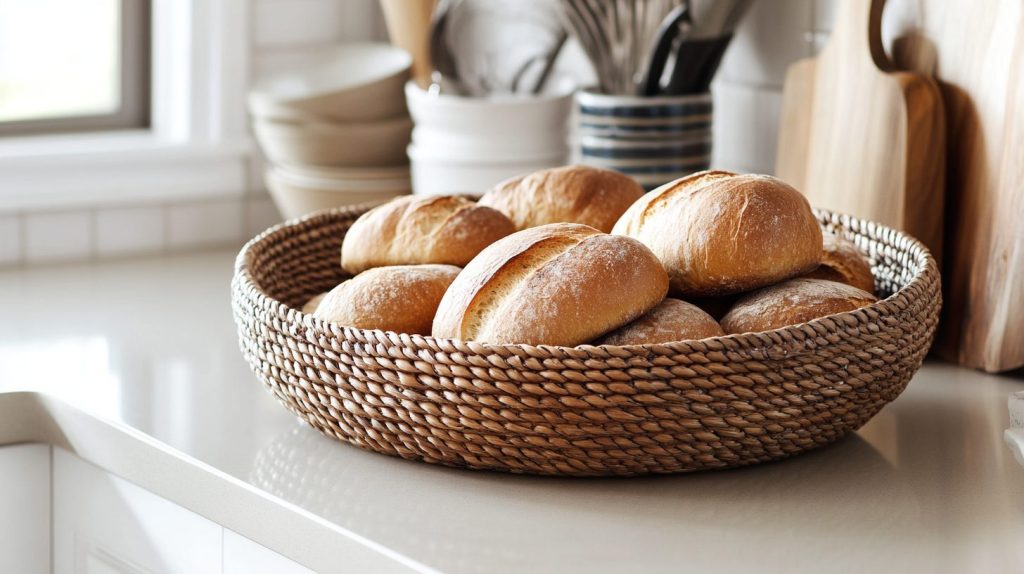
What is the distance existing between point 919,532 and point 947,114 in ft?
1.65

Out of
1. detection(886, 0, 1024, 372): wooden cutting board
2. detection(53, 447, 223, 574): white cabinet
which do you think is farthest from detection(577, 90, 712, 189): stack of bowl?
detection(53, 447, 223, 574): white cabinet

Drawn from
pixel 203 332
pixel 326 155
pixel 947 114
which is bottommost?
pixel 203 332

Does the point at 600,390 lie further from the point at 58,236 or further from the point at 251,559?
the point at 58,236

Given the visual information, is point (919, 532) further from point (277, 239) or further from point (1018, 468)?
point (277, 239)

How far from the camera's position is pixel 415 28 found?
161 centimetres

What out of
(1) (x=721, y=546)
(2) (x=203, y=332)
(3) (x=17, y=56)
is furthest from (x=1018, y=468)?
(3) (x=17, y=56)

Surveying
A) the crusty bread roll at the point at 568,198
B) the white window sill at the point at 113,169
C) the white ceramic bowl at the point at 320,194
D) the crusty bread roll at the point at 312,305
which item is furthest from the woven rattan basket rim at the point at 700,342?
the white window sill at the point at 113,169

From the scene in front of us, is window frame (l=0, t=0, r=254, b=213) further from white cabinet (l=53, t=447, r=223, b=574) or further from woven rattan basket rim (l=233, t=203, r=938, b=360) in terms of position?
woven rattan basket rim (l=233, t=203, r=938, b=360)

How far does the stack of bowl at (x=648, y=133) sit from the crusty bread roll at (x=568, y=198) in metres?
0.30

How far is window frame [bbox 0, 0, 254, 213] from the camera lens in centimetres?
159

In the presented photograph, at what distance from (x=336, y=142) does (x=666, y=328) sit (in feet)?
2.74

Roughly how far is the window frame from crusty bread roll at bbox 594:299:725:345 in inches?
39.1

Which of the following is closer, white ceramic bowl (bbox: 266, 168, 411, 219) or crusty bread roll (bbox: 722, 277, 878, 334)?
crusty bread roll (bbox: 722, 277, 878, 334)

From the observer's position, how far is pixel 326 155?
1548mm
